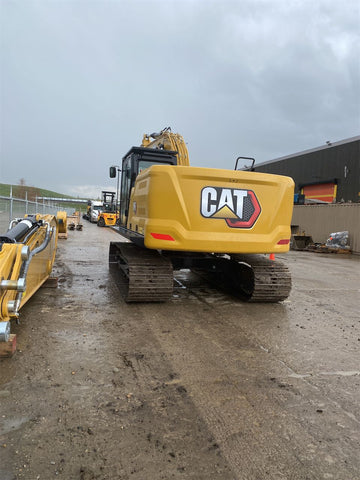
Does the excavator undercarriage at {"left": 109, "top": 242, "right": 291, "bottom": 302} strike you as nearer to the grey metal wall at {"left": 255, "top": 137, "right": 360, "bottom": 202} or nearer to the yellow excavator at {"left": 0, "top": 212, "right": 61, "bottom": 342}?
the yellow excavator at {"left": 0, "top": 212, "right": 61, "bottom": 342}

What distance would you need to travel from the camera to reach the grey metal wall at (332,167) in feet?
87.5

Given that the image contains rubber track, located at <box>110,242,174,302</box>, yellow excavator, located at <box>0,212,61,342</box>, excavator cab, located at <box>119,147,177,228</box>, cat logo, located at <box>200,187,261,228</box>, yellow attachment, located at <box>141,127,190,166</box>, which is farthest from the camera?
yellow attachment, located at <box>141,127,190,166</box>

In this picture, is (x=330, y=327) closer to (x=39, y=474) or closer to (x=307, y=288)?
(x=307, y=288)

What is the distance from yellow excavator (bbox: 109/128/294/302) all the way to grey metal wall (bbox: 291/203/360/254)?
13505mm

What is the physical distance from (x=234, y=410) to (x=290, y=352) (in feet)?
4.75

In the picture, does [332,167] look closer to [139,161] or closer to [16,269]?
[139,161]

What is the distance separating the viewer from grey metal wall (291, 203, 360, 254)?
1784 centimetres

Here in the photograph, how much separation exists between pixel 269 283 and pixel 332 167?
1046 inches

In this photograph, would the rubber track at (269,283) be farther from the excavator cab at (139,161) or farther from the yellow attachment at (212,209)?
the excavator cab at (139,161)

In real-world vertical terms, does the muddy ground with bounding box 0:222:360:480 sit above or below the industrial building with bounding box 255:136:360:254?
below

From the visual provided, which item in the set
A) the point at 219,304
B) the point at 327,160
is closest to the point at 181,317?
the point at 219,304

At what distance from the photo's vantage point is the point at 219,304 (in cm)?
589

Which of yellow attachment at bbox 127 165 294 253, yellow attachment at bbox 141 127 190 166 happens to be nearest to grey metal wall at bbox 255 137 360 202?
yellow attachment at bbox 141 127 190 166

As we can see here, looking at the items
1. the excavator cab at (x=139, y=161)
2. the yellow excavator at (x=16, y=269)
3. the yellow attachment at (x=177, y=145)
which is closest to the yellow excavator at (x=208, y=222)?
the excavator cab at (x=139, y=161)
